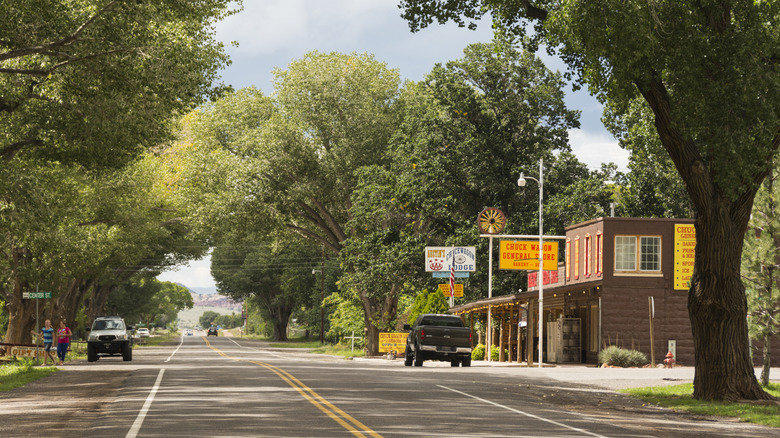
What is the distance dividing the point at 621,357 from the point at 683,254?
19.4 ft

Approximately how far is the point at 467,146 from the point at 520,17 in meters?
28.0

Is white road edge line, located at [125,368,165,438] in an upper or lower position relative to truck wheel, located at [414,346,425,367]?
lower

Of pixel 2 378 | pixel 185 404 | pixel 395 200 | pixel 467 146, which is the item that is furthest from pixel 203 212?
pixel 185 404

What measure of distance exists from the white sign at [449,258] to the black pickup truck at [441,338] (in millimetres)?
12714

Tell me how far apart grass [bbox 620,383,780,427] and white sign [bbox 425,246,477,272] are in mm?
24883

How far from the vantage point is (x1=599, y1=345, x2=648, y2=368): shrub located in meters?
39.4

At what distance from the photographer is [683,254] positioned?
42.1 metres

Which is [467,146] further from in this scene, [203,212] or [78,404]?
[78,404]

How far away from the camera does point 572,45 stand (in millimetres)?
20375

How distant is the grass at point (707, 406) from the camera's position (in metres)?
18.3

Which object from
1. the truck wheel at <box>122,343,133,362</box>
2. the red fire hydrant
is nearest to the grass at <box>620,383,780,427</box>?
the red fire hydrant

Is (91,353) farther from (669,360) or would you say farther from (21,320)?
(669,360)

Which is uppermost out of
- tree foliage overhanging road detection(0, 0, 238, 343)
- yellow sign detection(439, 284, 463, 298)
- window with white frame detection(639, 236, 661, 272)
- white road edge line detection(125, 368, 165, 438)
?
tree foliage overhanging road detection(0, 0, 238, 343)

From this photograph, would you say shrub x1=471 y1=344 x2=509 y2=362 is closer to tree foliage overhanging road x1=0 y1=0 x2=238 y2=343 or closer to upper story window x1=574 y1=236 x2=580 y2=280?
upper story window x1=574 y1=236 x2=580 y2=280
